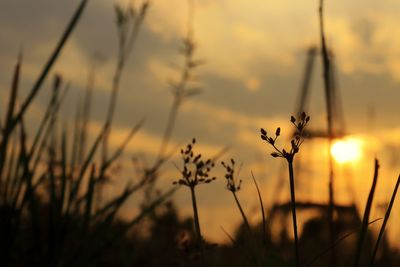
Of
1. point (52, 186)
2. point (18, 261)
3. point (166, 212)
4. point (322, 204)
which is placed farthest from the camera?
point (166, 212)

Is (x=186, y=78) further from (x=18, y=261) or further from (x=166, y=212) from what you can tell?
(x=166, y=212)

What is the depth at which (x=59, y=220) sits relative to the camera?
191cm

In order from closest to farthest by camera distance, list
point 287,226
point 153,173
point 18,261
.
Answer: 1. point 153,173
2. point 18,261
3. point 287,226

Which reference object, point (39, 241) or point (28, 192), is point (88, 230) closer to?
point (39, 241)

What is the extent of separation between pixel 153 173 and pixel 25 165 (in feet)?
2.28

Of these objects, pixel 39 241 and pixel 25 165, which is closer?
pixel 25 165

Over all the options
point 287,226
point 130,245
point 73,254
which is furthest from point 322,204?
point 73,254

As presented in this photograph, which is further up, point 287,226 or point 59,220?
point 287,226

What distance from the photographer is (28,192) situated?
1840 millimetres

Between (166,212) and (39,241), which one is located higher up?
(166,212)

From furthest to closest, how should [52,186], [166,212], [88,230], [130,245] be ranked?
[166,212] < [130,245] < [88,230] < [52,186]

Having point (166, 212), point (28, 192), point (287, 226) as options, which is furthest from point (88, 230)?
point (166, 212)

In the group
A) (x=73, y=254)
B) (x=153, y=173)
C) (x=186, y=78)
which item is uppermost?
(x=186, y=78)

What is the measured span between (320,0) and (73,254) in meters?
1.16
